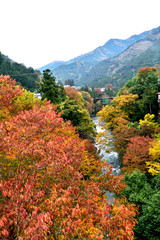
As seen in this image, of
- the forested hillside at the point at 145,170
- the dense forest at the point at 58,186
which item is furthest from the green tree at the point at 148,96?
the dense forest at the point at 58,186

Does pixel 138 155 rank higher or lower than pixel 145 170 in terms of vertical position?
higher

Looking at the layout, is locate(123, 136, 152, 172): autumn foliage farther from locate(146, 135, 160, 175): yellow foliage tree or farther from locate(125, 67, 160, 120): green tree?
locate(125, 67, 160, 120): green tree

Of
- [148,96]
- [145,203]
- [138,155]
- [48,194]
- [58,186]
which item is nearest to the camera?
[58,186]

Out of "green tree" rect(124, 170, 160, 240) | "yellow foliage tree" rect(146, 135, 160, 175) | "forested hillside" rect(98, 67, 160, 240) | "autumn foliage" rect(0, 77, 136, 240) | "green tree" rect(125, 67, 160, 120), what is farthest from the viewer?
"green tree" rect(125, 67, 160, 120)

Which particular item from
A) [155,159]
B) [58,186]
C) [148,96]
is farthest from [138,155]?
[148,96]

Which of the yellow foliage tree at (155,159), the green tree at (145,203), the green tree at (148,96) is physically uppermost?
the green tree at (148,96)

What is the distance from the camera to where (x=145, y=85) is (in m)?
31.2

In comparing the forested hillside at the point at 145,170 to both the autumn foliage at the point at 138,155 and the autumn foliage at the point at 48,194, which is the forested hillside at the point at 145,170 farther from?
the autumn foliage at the point at 48,194

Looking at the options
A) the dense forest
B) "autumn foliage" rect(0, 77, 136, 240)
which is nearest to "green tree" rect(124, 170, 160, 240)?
the dense forest

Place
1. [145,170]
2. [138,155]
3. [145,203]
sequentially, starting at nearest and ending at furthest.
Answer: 1. [145,203]
2. [138,155]
3. [145,170]

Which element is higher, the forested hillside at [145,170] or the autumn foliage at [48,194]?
the autumn foliage at [48,194]

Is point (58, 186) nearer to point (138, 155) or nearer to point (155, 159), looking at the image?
point (138, 155)

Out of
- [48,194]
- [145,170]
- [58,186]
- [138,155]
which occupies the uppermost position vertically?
[58,186]

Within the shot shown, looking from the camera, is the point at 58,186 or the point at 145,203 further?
the point at 145,203
